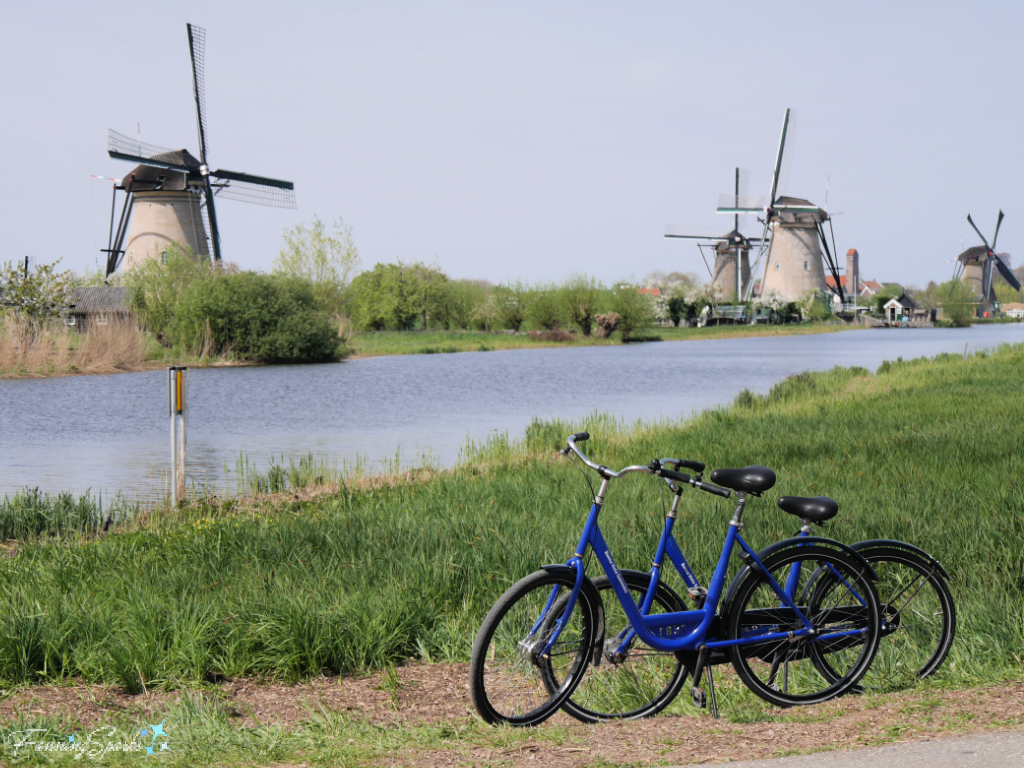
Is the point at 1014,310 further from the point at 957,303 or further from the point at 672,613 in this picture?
Answer: the point at 672,613

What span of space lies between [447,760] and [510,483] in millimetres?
6019

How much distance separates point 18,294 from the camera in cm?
3978

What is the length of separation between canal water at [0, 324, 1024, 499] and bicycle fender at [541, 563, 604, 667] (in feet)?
28.6

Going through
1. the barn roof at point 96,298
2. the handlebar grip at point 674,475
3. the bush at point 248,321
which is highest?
the barn roof at point 96,298

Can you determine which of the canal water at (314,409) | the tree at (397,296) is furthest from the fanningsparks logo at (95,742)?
the tree at (397,296)

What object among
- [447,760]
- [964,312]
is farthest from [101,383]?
[964,312]

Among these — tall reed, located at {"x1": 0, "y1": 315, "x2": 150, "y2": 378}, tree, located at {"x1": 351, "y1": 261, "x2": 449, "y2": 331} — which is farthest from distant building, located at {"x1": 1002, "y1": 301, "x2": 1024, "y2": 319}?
tall reed, located at {"x1": 0, "y1": 315, "x2": 150, "y2": 378}

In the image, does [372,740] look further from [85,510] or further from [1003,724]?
[85,510]

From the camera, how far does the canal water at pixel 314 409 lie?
14891 millimetres

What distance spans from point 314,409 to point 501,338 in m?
45.1

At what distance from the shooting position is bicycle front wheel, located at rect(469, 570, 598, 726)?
3.87 m

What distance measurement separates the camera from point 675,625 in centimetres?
413

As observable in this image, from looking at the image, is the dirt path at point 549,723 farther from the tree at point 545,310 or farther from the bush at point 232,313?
the tree at point 545,310

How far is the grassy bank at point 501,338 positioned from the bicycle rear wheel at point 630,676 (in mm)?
49297
